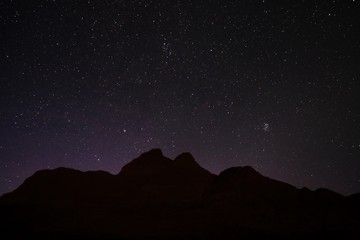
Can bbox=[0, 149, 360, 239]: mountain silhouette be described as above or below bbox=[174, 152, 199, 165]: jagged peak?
below

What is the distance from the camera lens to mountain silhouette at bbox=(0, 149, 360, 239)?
1748 inches

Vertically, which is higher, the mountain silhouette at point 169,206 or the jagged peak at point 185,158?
the jagged peak at point 185,158

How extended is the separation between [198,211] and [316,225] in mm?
16076

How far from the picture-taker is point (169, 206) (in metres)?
55.3

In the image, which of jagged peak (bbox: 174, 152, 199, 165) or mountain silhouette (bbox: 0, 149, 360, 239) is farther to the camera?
jagged peak (bbox: 174, 152, 199, 165)

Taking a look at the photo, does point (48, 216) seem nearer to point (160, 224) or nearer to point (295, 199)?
point (160, 224)

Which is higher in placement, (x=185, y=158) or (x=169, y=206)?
(x=185, y=158)

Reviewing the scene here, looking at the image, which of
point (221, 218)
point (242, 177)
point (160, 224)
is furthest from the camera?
point (242, 177)

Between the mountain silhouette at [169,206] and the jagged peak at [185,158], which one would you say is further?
the jagged peak at [185,158]

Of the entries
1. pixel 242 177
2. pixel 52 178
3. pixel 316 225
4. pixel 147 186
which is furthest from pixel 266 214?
pixel 52 178

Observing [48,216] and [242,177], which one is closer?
[48,216]

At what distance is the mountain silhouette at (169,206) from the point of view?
4441 centimetres

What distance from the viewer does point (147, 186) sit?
2596 inches

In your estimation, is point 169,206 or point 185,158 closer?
point 169,206
